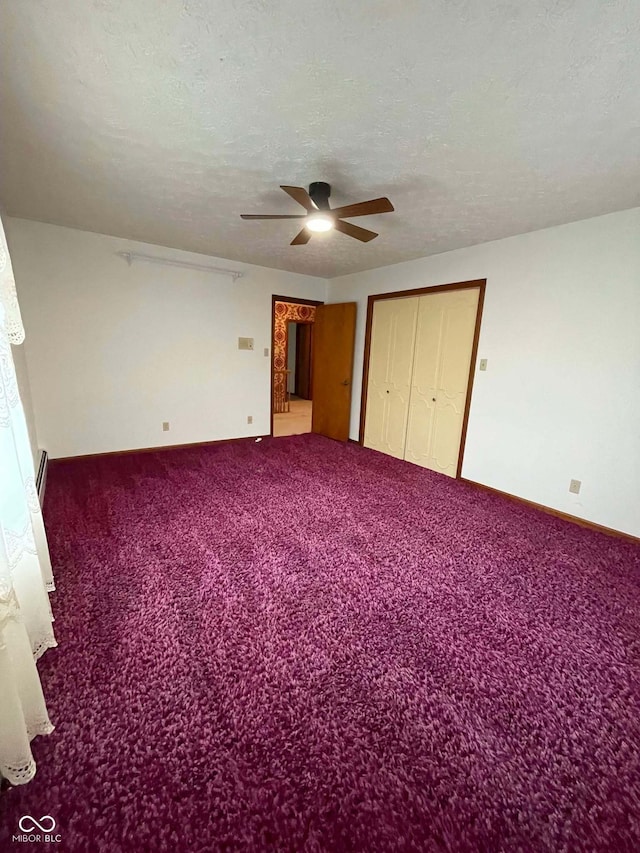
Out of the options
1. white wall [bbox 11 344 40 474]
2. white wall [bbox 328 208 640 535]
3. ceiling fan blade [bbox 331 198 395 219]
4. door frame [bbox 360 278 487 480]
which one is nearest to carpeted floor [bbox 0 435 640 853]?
white wall [bbox 328 208 640 535]

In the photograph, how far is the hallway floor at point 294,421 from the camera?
5733mm

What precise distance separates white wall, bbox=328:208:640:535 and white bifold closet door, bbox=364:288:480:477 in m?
0.21

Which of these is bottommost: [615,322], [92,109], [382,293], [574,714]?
[574,714]

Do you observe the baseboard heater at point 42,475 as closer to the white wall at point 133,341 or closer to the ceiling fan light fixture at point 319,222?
the white wall at point 133,341

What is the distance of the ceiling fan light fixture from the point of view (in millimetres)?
2271

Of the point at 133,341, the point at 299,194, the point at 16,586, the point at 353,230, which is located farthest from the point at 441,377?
the point at 16,586

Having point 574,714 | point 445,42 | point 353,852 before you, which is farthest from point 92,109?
point 574,714

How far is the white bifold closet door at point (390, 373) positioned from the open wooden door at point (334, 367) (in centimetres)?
34

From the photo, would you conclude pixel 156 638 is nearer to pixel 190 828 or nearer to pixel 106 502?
pixel 190 828

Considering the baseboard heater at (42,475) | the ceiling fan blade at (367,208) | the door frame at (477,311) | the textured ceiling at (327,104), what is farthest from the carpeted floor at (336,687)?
the textured ceiling at (327,104)

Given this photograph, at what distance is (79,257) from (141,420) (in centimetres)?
181

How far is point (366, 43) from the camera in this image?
4.11ft

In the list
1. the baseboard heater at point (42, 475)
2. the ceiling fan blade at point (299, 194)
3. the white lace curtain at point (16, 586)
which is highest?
the ceiling fan blade at point (299, 194)

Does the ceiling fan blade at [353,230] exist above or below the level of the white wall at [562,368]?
above
